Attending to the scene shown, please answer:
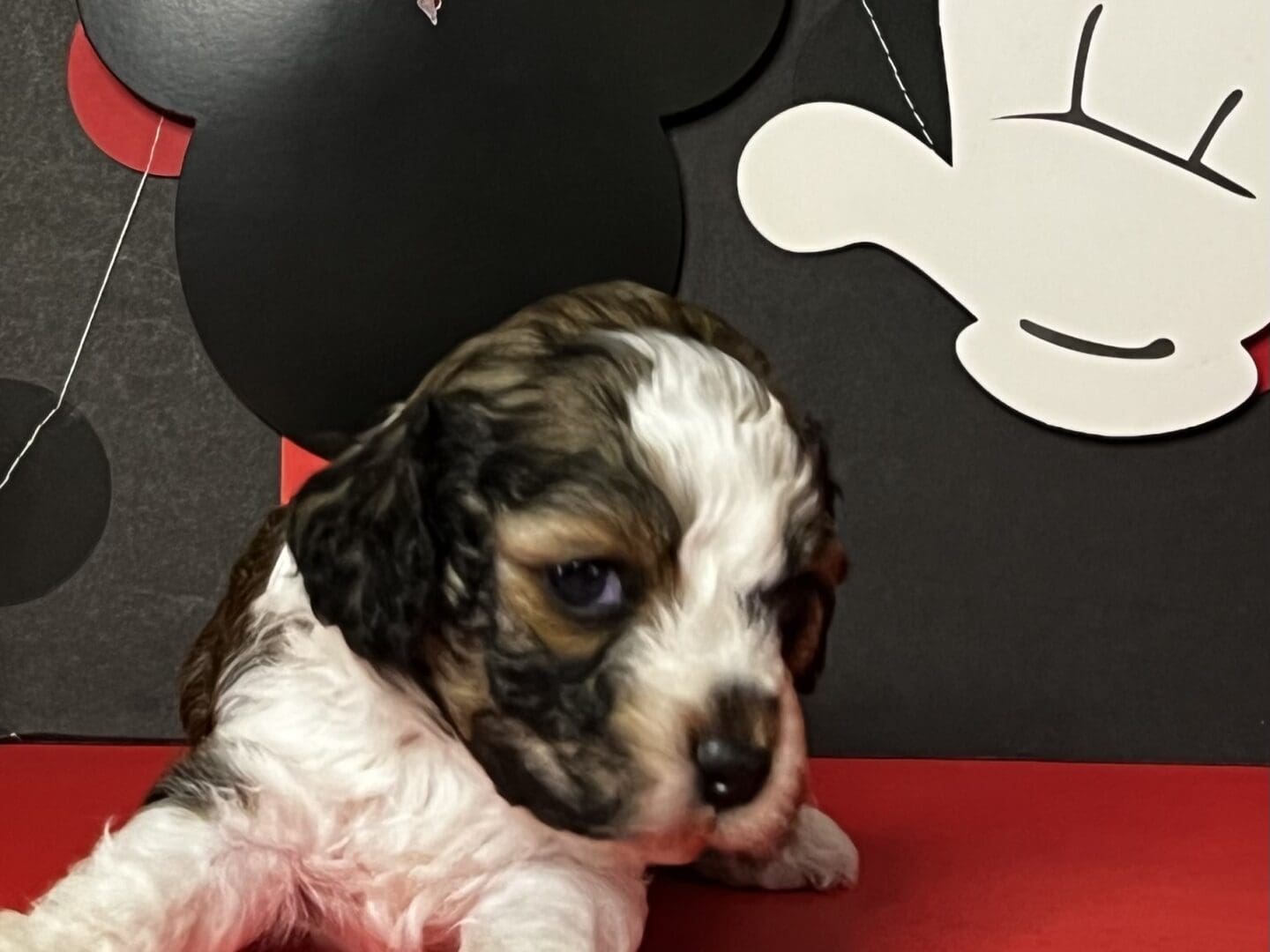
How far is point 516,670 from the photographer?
42.0 inches

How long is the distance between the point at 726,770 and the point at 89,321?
1.64m

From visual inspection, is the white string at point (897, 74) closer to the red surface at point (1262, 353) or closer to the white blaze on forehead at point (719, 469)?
the red surface at point (1262, 353)

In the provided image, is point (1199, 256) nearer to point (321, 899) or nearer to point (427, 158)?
point (427, 158)

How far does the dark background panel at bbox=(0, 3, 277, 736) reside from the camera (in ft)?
7.05

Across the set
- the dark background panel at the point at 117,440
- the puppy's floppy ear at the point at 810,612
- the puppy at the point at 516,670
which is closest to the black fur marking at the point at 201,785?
the puppy at the point at 516,670

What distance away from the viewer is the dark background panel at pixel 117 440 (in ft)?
7.05

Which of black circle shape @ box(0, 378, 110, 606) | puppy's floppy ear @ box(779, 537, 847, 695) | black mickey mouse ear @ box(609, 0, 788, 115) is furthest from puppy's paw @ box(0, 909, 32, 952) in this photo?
black mickey mouse ear @ box(609, 0, 788, 115)

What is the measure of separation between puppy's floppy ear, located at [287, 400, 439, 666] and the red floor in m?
0.53

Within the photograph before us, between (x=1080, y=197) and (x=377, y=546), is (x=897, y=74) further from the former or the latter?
(x=377, y=546)

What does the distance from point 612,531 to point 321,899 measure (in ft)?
1.71

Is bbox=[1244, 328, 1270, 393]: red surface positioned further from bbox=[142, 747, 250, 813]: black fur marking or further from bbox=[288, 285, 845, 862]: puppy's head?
bbox=[142, 747, 250, 813]: black fur marking

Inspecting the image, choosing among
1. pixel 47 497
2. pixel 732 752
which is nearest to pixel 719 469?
pixel 732 752

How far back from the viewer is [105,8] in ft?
6.73

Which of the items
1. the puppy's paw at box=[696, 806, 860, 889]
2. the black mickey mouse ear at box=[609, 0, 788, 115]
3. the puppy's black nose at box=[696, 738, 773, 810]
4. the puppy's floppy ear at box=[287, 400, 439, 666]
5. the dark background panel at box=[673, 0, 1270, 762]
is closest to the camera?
the puppy's black nose at box=[696, 738, 773, 810]
